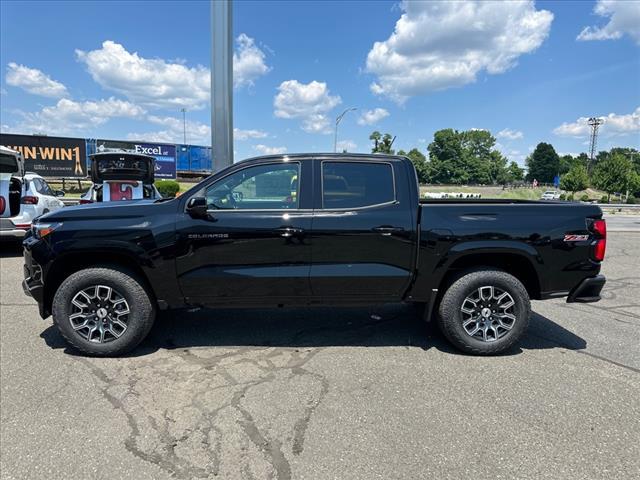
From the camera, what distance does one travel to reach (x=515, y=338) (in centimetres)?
395

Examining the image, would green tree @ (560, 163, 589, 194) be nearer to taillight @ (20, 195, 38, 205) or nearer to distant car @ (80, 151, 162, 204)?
distant car @ (80, 151, 162, 204)

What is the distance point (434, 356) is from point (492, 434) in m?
1.21

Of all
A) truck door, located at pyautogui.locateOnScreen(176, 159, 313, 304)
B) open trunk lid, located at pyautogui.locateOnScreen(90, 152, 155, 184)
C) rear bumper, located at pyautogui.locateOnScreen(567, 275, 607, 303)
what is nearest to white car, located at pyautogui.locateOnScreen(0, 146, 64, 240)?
open trunk lid, located at pyautogui.locateOnScreen(90, 152, 155, 184)

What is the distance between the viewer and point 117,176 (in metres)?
10.6

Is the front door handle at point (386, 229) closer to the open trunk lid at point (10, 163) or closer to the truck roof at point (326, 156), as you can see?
the truck roof at point (326, 156)

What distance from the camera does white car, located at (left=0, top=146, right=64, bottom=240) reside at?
808 centimetres

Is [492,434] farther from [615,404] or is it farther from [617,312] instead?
[617,312]

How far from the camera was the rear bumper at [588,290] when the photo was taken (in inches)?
156

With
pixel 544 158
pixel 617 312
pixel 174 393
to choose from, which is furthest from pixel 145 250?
pixel 544 158

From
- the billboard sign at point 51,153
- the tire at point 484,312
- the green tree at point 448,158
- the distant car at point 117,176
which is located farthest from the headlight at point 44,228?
the green tree at point 448,158

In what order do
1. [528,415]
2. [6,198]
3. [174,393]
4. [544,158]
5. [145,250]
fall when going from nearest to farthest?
[528,415] → [174,393] → [145,250] → [6,198] → [544,158]

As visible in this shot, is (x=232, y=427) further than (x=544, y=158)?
No

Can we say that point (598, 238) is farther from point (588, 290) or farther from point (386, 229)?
point (386, 229)

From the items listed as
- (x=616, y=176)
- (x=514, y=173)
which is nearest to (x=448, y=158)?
(x=514, y=173)
